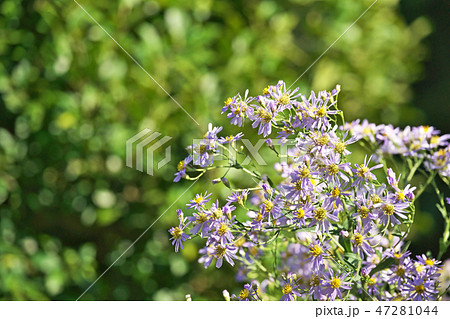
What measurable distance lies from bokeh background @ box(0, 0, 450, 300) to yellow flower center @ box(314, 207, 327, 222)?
2.82 feet

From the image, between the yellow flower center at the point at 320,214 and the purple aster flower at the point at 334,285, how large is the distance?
0.23 ft

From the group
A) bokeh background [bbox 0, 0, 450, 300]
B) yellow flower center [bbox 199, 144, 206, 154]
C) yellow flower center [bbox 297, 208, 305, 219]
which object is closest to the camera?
yellow flower center [bbox 297, 208, 305, 219]

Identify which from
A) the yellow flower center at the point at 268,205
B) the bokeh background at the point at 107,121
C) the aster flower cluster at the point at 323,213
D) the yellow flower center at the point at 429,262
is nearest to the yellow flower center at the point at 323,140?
the aster flower cluster at the point at 323,213

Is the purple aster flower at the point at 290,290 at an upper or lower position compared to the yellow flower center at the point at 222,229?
lower

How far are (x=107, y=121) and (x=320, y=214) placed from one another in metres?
1.00

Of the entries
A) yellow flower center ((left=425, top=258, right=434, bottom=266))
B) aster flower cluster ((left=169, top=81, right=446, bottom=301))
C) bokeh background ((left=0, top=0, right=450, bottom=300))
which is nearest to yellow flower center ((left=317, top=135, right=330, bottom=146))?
aster flower cluster ((left=169, top=81, right=446, bottom=301))

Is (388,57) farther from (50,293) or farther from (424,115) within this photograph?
(50,293)

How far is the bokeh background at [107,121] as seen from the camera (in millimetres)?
1486

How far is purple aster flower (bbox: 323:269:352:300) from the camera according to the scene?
0.64 meters

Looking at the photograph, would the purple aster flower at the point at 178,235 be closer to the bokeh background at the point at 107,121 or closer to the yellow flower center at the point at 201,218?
the yellow flower center at the point at 201,218

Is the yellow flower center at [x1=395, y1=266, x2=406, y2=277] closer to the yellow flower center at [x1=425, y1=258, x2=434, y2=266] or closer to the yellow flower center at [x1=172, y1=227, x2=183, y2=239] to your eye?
the yellow flower center at [x1=425, y1=258, x2=434, y2=266]

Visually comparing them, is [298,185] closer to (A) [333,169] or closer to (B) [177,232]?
(A) [333,169]

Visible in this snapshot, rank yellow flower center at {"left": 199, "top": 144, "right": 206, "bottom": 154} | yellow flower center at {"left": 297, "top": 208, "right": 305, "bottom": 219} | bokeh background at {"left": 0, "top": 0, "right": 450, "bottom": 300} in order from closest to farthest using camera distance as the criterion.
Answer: yellow flower center at {"left": 297, "top": 208, "right": 305, "bottom": 219} → yellow flower center at {"left": 199, "top": 144, "right": 206, "bottom": 154} → bokeh background at {"left": 0, "top": 0, "right": 450, "bottom": 300}

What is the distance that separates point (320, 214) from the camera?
641mm
